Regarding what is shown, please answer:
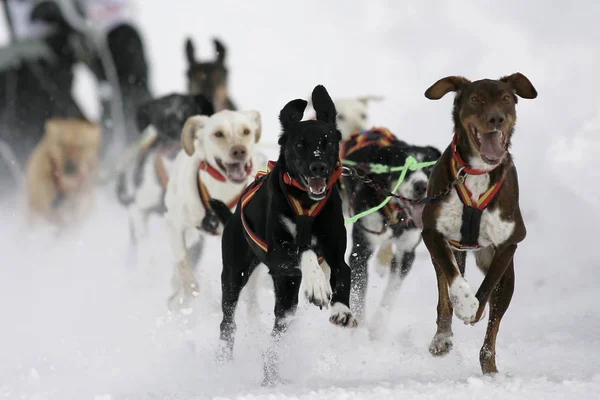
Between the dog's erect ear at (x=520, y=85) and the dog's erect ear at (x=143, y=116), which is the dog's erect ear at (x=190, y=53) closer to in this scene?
the dog's erect ear at (x=143, y=116)

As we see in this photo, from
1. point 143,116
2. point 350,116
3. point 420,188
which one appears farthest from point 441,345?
point 143,116

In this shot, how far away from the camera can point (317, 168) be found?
3.71m

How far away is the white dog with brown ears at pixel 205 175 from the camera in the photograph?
546cm

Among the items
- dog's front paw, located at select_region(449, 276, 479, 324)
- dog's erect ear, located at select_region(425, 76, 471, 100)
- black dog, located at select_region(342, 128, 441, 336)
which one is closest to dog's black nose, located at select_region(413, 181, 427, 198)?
black dog, located at select_region(342, 128, 441, 336)

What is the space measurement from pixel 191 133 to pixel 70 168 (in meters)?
3.06

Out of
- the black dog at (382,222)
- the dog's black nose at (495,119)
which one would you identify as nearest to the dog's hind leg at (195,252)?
the black dog at (382,222)

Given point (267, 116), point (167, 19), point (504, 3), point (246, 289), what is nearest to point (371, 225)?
point (246, 289)

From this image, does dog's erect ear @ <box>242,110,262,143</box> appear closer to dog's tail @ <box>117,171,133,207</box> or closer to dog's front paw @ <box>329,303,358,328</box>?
dog's tail @ <box>117,171,133,207</box>

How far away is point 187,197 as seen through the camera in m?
5.62

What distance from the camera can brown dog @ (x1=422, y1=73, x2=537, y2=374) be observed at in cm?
379

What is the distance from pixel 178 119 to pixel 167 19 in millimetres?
Result: 8390

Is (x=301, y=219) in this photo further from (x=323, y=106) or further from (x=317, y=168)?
(x=323, y=106)

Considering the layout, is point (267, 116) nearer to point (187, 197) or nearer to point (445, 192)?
point (187, 197)

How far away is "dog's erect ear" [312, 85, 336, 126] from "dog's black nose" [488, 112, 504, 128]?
2.19ft
